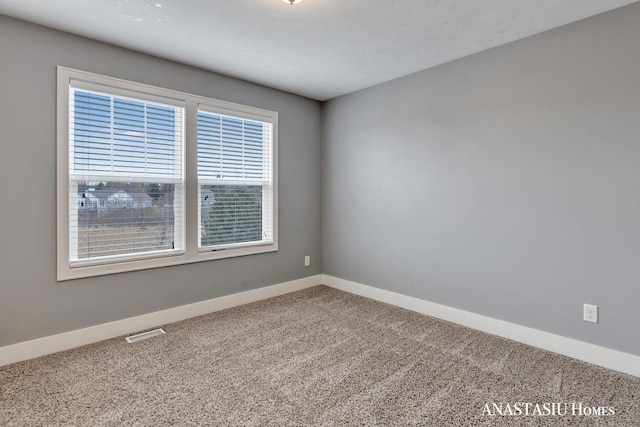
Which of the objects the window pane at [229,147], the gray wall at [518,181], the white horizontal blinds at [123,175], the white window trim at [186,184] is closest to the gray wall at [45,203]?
the white window trim at [186,184]

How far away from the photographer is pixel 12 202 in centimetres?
234

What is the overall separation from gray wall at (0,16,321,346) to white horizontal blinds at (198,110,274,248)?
33 centimetres

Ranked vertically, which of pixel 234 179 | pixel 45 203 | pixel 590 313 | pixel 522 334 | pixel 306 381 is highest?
pixel 234 179

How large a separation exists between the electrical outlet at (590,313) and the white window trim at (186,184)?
294cm

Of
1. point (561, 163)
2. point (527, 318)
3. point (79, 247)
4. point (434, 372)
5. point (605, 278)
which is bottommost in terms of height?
point (434, 372)

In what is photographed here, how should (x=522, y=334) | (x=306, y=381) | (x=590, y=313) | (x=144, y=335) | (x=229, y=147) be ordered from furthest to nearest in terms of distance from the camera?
1. (x=229, y=147)
2. (x=144, y=335)
3. (x=522, y=334)
4. (x=590, y=313)
5. (x=306, y=381)

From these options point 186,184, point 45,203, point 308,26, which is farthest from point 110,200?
point 308,26

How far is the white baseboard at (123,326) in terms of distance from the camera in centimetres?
238

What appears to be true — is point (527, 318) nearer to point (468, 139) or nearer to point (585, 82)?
point (468, 139)

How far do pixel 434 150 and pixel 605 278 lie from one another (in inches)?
66.4

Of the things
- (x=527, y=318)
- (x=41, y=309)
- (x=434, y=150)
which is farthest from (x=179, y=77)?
(x=527, y=318)

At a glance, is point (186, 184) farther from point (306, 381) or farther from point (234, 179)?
point (306, 381)

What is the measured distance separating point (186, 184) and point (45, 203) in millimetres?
1076

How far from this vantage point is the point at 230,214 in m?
3.59
